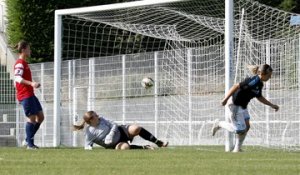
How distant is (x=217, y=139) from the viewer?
22.6 metres

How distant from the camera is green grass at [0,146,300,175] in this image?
10578 mm

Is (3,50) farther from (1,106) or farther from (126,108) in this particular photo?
(126,108)

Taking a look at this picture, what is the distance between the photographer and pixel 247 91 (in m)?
16.1

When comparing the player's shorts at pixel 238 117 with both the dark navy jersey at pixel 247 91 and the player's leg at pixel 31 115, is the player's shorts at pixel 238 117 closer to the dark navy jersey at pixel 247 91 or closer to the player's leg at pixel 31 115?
the dark navy jersey at pixel 247 91

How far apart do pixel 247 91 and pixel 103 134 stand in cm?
278

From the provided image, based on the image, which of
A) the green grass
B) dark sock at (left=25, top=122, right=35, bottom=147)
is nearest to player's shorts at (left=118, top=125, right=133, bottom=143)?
dark sock at (left=25, top=122, right=35, bottom=147)

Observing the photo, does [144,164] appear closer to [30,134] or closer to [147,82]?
[30,134]

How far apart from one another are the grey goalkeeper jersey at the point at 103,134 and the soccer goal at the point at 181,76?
3.25 m

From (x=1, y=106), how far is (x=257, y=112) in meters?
7.34

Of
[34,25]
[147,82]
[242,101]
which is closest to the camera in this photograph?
[242,101]

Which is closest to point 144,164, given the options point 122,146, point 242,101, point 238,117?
point 238,117

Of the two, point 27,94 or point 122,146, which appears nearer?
point 122,146

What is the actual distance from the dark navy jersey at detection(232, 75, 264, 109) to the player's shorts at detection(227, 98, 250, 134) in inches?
3.0

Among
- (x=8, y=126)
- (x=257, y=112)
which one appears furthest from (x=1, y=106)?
(x=257, y=112)
